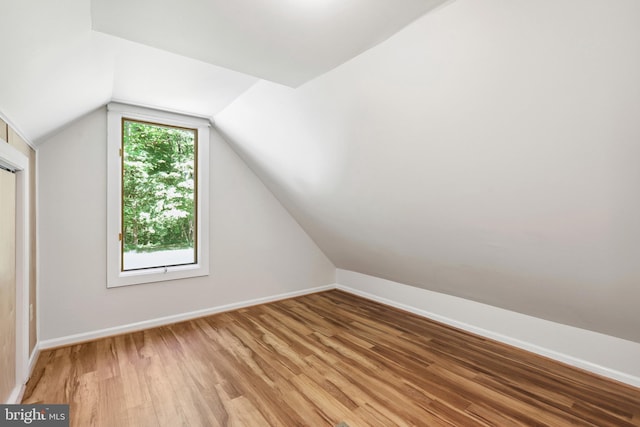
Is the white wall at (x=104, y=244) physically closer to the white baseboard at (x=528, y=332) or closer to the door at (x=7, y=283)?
the door at (x=7, y=283)

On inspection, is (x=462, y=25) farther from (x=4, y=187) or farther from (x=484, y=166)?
(x=4, y=187)

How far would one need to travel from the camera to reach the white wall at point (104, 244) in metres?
2.81

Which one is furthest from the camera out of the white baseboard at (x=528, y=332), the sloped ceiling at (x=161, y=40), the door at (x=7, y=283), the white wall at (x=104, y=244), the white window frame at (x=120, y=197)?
the white window frame at (x=120, y=197)

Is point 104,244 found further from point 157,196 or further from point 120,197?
point 157,196

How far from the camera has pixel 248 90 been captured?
8.71 ft

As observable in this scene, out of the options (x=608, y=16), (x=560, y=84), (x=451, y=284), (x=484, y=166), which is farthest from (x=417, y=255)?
(x=608, y=16)

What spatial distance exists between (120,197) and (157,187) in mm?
398

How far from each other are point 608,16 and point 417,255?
2.38 m

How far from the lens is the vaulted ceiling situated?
4.03ft

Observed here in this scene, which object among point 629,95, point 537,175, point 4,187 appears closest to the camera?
point 629,95

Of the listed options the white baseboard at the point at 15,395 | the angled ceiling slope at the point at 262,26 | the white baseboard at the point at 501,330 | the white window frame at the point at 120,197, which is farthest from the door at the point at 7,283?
the angled ceiling slope at the point at 262,26

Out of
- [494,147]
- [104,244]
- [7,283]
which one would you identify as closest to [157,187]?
[104,244]

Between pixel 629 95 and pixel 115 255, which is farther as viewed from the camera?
pixel 115 255

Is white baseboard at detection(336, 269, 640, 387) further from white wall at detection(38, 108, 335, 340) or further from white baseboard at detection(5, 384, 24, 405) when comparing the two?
white baseboard at detection(5, 384, 24, 405)
